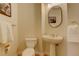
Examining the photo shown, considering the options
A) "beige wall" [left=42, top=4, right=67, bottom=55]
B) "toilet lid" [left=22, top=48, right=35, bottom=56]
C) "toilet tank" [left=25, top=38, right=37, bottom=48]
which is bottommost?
"toilet lid" [left=22, top=48, right=35, bottom=56]

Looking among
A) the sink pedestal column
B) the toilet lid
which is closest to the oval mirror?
the sink pedestal column

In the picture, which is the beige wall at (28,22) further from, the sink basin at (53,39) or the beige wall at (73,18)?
the beige wall at (73,18)

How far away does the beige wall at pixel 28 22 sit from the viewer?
127cm

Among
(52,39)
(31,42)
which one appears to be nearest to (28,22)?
(31,42)

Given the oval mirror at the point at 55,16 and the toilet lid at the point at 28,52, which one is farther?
the oval mirror at the point at 55,16

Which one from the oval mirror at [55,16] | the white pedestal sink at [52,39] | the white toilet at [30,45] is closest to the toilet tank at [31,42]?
the white toilet at [30,45]

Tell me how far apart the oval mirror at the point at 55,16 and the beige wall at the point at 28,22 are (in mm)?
121

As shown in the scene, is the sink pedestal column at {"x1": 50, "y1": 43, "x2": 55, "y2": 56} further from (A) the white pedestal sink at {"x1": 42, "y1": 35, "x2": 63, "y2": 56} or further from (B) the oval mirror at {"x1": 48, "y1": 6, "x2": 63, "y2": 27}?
(B) the oval mirror at {"x1": 48, "y1": 6, "x2": 63, "y2": 27}

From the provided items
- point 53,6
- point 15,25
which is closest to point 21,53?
point 15,25

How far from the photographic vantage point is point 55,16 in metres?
1.33

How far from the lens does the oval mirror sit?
134cm

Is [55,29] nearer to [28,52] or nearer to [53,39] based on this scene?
[53,39]

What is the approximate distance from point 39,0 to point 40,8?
0.13 m

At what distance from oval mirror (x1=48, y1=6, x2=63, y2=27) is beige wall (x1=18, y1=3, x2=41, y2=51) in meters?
0.12
